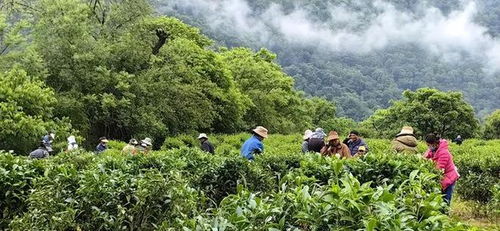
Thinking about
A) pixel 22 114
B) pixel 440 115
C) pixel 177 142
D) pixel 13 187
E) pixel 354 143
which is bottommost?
pixel 177 142

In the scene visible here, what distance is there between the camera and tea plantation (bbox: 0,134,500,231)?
274 cm

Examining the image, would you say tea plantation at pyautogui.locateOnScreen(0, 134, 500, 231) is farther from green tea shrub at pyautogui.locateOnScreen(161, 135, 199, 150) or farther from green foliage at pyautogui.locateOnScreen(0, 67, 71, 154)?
green tea shrub at pyautogui.locateOnScreen(161, 135, 199, 150)

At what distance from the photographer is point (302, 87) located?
14662cm

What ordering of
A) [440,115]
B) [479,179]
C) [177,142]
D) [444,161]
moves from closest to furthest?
[444,161], [479,179], [177,142], [440,115]

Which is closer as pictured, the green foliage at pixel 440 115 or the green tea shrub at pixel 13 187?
the green tea shrub at pixel 13 187

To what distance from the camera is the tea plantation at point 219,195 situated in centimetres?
274

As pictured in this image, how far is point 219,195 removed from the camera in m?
7.14

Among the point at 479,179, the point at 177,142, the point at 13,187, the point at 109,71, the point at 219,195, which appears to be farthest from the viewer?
the point at 109,71

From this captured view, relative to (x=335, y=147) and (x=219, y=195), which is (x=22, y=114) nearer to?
(x=335, y=147)

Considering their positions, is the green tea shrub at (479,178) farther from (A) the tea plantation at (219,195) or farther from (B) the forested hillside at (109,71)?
(B) the forested hillside at (109,71)

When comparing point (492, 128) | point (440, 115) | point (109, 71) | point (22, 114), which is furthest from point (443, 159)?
point (492, 128)

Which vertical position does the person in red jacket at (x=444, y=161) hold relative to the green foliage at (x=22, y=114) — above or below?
above

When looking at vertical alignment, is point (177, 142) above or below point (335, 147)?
below

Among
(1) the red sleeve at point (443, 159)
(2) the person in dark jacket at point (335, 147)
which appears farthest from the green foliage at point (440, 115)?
(1) the red sleeve at point (443, 159)
